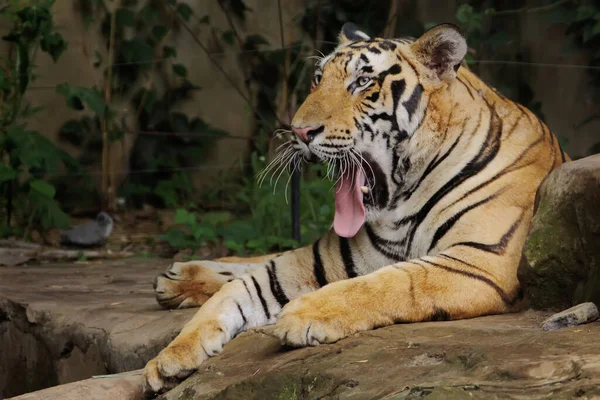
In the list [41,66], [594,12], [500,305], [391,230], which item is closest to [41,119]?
[41,66]

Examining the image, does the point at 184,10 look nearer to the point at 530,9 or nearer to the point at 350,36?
the point at 530,9

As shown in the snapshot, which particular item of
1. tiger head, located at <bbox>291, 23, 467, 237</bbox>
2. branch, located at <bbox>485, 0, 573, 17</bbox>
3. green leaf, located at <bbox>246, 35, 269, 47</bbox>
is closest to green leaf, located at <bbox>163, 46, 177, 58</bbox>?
green leaf, located at <bbox>246, 35, 269, 47</bbox>

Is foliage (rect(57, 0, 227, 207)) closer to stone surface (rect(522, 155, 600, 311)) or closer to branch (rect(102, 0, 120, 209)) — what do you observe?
branch (rect(102, 0, 120, 209))

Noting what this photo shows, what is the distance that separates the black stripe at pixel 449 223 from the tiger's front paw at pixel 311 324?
0.55m

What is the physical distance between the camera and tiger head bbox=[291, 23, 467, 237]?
3.33m

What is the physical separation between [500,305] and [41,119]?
15.7 feet

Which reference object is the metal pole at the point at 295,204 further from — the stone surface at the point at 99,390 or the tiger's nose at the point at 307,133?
the stone surface at the point at 99,390

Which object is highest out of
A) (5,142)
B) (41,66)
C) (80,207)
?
(41,66)

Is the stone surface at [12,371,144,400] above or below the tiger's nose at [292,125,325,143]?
below

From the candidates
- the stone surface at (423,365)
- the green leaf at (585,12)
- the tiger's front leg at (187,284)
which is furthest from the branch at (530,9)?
the stone surface at (423,365)

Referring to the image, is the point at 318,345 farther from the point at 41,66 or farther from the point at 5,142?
the point at 41,66

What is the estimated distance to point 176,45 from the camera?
7.53 metres

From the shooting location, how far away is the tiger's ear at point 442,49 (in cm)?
330

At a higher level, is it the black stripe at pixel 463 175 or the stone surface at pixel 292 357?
the black stripe at pixel 463 175
